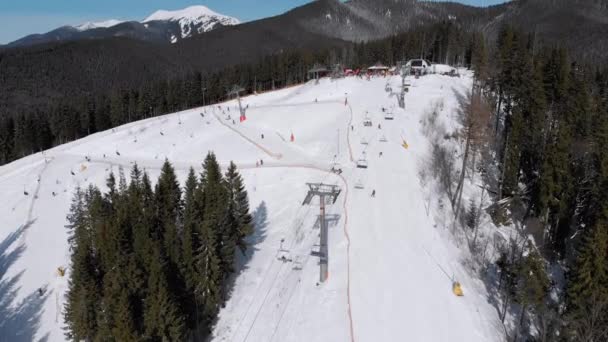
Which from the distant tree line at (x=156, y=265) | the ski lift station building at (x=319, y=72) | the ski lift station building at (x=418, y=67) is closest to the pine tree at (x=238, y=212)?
the distant tree line at (x=156, y=265)

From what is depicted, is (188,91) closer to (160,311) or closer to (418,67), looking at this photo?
(418,67)

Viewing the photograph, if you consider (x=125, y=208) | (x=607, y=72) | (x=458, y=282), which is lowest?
(x=458, y=282)

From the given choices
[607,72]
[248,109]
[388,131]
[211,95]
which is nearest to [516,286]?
[388,131]

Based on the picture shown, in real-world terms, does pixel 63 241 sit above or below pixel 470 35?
below

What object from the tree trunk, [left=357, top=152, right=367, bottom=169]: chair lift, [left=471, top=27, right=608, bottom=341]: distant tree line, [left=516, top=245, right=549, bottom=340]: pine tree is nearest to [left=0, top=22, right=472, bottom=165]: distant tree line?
[left=471, top=27, right=608, bottom=341]: distant tree line

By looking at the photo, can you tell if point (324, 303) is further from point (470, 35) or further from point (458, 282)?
point (470, 35)

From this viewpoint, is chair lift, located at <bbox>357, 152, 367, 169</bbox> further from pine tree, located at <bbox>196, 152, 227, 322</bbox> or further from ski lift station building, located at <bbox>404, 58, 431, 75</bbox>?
ski lift station building, located at <bbox>404, 58, 431, 75</bbox>

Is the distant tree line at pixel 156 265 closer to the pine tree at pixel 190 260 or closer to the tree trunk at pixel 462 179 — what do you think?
the pine tree at pixel 190 260
